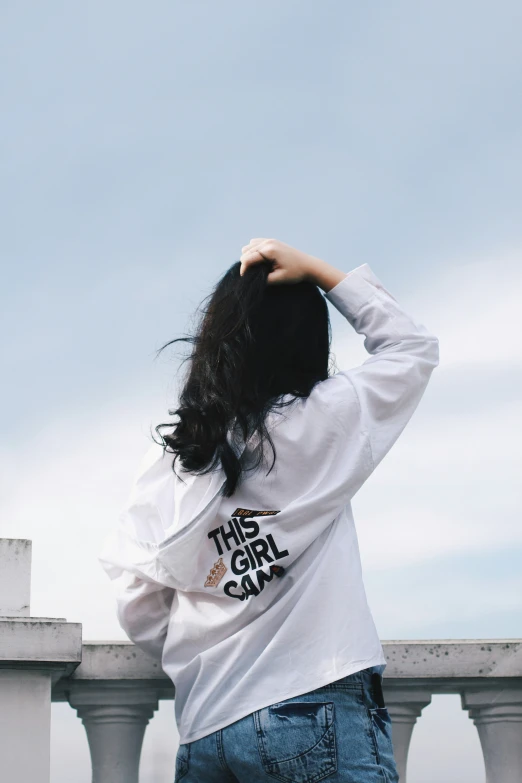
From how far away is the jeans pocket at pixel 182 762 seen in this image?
2121 millimetres

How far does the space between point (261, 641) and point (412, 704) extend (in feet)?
3.50

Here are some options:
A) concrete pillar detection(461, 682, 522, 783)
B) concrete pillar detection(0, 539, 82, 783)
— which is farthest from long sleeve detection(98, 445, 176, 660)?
concrete pillar detection(461, 682, 522, 783)

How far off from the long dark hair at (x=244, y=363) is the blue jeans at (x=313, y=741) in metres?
0.50

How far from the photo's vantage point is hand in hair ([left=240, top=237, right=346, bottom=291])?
2.41 metres

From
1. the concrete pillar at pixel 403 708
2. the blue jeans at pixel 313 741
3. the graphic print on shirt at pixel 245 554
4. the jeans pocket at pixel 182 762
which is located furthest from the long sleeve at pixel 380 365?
the concrete pillar at pixel 403 708

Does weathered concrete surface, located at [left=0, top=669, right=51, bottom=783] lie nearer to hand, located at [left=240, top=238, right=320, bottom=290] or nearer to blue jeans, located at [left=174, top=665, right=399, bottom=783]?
blue jeans, located at [left=174, top=665, right=399, bottom=783]

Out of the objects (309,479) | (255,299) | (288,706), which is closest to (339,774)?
(288,706)

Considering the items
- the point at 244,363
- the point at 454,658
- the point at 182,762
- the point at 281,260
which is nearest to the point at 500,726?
the point at 454,658

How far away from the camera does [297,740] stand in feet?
6.36

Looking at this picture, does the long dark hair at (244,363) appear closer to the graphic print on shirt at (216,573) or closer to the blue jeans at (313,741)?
the graphic print on shirt at (216,573)

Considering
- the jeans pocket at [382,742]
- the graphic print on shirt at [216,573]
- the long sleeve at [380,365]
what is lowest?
the jeans pocket at [382,742]

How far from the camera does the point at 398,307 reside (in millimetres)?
2461

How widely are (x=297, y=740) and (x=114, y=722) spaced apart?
3.33 ft

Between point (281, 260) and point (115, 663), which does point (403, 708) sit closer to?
point (115, 663)
